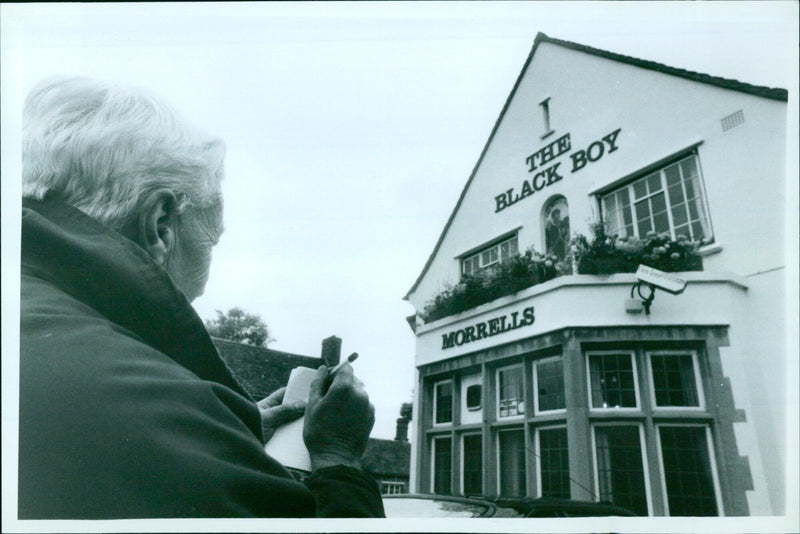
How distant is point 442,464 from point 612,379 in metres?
→ 0.62

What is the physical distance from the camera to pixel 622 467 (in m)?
1.61

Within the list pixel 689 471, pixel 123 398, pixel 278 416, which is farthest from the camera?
pixel 689 471

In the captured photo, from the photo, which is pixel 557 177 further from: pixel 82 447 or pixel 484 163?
pixel 82 447

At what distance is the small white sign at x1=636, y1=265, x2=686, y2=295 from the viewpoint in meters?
1.64

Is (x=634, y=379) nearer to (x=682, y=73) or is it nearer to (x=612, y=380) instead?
(x=612, y=380)

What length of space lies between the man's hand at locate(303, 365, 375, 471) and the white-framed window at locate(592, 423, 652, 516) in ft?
2.66

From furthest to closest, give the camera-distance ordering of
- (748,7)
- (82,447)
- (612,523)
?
(748,7)
(612,523)
(82,447)

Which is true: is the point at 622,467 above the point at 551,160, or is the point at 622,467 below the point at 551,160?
below

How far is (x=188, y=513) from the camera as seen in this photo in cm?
85

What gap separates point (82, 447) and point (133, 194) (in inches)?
19.7

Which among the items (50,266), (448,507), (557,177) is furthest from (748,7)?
(50,266)

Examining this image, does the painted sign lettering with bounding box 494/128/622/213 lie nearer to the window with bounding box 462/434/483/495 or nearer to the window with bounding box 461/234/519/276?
the window with bounding box 461/234/519/276

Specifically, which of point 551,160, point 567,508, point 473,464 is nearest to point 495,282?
point 551,160

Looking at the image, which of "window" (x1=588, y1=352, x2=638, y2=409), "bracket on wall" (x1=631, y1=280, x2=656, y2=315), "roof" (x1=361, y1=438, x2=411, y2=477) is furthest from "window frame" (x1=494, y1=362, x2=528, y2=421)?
"bracket on wall" (x1=631, y1=280, x2=656, y2=315)
